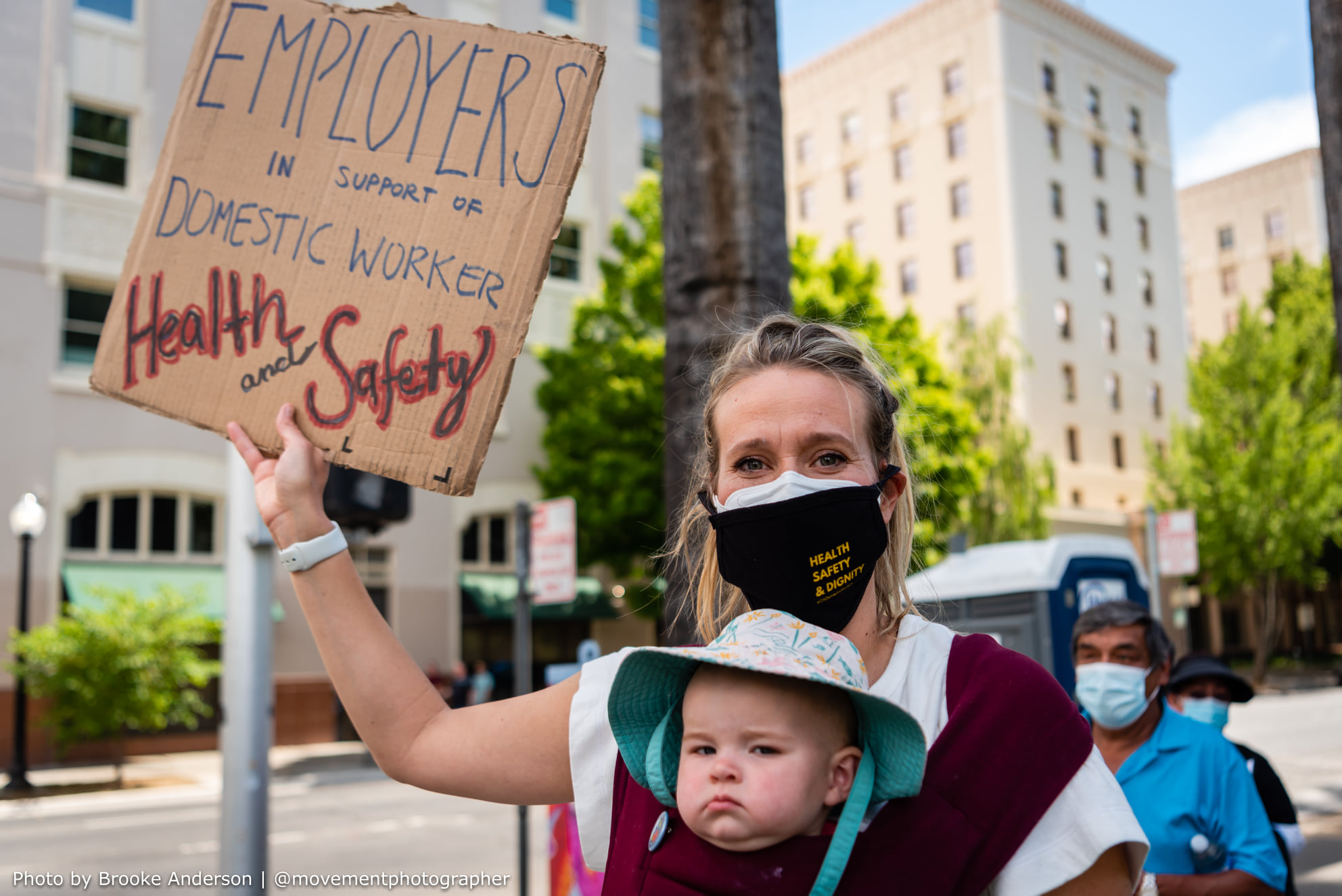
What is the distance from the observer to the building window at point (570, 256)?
28391 mm

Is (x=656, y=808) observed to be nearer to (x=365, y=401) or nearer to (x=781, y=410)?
(x=781, y=410)

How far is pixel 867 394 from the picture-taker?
1924mm

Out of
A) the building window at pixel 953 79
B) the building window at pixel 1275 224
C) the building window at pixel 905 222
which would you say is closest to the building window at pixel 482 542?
the building window at pixel 905 222

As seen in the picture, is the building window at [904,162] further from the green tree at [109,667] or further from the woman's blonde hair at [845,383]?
the woman's blonde hair at [845,383]

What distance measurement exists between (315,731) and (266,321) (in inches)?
932

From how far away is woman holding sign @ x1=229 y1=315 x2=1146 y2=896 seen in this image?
5.12 ft

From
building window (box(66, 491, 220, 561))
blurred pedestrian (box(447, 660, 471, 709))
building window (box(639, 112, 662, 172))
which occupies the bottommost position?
blurred pedestrian (box(447, 660, 471, 709))

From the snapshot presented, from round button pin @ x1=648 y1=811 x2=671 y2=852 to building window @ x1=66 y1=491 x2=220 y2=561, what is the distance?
22.9 meters

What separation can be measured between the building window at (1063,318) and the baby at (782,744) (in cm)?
4296

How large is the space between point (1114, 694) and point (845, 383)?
8.19 ft

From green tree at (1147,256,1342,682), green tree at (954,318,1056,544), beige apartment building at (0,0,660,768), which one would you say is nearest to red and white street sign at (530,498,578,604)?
beige apartment building at (0,0,660,768)

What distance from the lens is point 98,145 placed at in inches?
902

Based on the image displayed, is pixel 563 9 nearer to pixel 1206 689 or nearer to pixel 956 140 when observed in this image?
pixel 956 140

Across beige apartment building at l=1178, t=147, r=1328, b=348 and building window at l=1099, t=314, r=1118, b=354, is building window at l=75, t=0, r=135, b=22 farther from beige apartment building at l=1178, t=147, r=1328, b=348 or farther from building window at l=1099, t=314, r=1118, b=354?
beige apartment building at l=1178, t=147, r=1328, b=348
